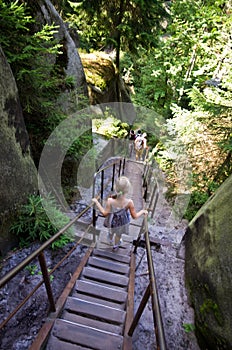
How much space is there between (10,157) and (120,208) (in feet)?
7.72

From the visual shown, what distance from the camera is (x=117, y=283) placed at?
3.35 m

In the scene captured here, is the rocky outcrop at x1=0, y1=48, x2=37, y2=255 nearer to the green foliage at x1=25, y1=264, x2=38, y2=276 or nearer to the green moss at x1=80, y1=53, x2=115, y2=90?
the green foliage at x1=25, y1=264, x2=38, y2=276

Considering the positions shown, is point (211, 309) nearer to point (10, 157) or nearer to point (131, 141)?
point (10, 157)

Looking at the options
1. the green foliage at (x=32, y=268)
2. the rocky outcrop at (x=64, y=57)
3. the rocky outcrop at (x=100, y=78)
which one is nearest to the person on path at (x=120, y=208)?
the green foliage at (x=32, y=268)

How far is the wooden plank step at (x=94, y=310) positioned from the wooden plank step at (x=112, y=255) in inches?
51.5

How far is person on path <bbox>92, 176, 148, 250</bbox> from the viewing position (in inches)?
138

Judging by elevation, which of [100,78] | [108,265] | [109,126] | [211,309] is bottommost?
[211,309]

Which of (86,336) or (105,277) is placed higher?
(86,336)

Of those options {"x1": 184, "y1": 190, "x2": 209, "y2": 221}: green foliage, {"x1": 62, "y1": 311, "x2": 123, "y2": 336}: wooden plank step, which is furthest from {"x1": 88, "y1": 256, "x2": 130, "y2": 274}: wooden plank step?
{"x1": 184, "y1": 190, "x2": 209, "y2": 221}: green foliage

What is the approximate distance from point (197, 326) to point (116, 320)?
177cm

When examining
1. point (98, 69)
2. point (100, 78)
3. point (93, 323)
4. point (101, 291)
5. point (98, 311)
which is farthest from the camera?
point (98, 69)

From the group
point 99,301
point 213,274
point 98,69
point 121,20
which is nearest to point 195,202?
point 213,274

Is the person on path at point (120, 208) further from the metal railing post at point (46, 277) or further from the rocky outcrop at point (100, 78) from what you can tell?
the rocky outcrop at point (100, 78)

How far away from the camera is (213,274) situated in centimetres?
339
